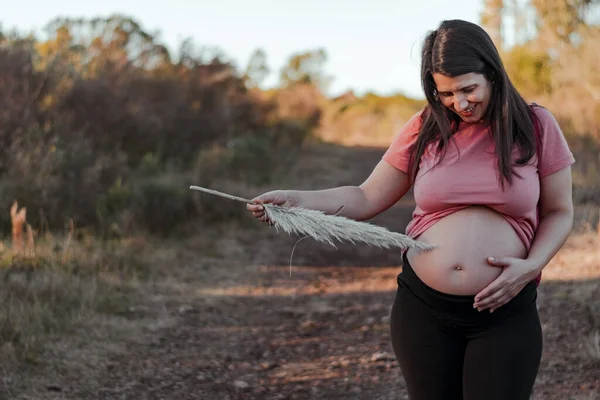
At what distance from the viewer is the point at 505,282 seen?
7.78ft

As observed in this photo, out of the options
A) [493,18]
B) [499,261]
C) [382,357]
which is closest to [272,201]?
[499,261]

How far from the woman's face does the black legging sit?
2.01 feet

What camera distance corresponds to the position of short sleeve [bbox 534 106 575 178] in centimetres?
243

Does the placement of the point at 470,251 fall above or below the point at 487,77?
below

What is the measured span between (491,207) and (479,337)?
1.43 ft

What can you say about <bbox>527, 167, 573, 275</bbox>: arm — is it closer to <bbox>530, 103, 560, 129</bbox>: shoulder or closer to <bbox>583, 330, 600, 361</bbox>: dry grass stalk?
<bbox>530, 103, 560, 129</bbox>: shoulder

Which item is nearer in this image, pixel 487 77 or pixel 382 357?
pixel 487 77

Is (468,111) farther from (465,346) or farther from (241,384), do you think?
(241,384)

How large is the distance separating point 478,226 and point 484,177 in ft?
0.56

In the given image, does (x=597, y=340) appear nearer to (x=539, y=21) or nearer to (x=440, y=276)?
(x=440, y=276)

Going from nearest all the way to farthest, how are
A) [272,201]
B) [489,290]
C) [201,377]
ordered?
1. [489,290]
2. [272,201]
3. [201,377]

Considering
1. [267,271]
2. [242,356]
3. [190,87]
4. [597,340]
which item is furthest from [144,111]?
[597,340]

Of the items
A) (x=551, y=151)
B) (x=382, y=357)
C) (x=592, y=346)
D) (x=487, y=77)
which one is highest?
(x=487, y=77)

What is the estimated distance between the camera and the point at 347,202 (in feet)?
9.22
